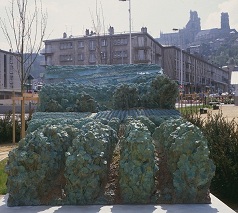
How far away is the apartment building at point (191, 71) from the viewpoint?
70500mm

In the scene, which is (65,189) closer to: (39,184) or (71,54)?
(39,184)

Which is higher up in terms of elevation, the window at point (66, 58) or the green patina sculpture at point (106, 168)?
the window at point (66, 58)

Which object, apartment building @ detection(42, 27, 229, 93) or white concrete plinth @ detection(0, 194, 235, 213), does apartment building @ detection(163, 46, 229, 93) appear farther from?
white concrete plinth @ detection(0, 194, 235, 213)

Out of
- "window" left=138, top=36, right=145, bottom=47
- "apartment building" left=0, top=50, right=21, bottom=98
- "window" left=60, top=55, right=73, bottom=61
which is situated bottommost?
"apartment building" left=0, top=50, right=21, bottom=98

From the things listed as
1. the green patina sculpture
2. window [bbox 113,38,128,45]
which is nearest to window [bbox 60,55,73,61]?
window [bbox 113,38,128,45]

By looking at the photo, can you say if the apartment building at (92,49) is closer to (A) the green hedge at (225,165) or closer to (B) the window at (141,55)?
(B) the window at (141,55)

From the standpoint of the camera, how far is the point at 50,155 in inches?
166

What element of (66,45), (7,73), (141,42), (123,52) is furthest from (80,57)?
(7,73)

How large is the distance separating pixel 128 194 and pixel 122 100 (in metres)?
2.82

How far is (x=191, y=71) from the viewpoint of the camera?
82312 millimetres

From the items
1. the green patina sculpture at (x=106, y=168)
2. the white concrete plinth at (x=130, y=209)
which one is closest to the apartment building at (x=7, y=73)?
the green patina sculpture at (x=106, y=168)

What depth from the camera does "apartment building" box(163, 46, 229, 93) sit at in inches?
2776

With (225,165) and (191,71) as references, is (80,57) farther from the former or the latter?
(225,165)

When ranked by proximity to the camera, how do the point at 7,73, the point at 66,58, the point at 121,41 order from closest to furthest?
1. the point at 121,41
2. the point at 66,58
3. the point at 7,73
